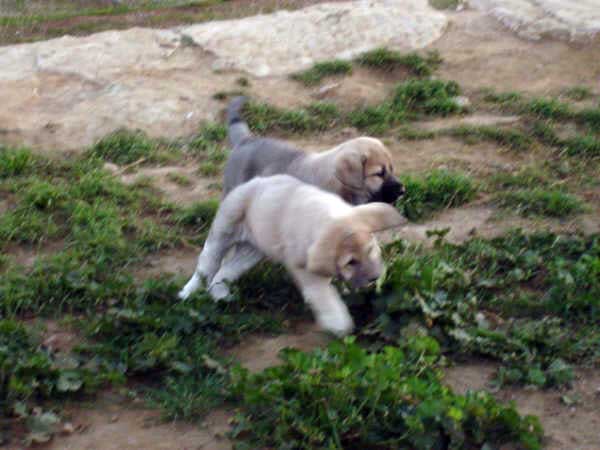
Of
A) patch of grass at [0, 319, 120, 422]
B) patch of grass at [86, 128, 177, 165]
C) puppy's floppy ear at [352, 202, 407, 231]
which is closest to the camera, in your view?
patch of grass at [0, 319, 120, 422]

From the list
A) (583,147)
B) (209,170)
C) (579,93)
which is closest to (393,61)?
(579,93)

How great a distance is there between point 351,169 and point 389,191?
1.05 ft

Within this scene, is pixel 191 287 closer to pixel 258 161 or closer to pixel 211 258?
pixel 211 258

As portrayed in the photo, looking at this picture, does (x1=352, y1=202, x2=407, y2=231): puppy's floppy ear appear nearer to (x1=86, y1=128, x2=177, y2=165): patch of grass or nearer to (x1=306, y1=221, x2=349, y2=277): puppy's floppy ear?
(x1=306, y1=221, x2=349, y2=277): puppy's floppy ear

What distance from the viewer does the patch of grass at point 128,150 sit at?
7.74m

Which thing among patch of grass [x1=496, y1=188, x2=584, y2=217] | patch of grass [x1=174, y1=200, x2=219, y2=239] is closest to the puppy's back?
patch of grass [x1=174, y1=200, x2=219, y2=239]

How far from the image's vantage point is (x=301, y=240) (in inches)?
200

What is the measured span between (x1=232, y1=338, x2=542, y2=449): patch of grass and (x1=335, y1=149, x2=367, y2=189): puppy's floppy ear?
6.50 ft

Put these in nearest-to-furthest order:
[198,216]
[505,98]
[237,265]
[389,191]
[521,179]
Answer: [237,265], [389,191], [198,216], [521,179], [505,98]

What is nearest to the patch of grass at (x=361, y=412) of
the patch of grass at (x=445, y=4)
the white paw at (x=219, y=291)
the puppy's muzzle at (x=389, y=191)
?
the white paw at (x=219, y=291)

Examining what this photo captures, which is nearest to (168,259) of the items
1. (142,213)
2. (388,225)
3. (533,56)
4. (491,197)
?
(142,213)

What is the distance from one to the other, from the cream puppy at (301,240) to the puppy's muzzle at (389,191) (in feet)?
2.99

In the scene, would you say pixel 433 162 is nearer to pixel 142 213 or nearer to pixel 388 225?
pixel 142 213

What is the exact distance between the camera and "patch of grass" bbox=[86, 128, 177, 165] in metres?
7.74
